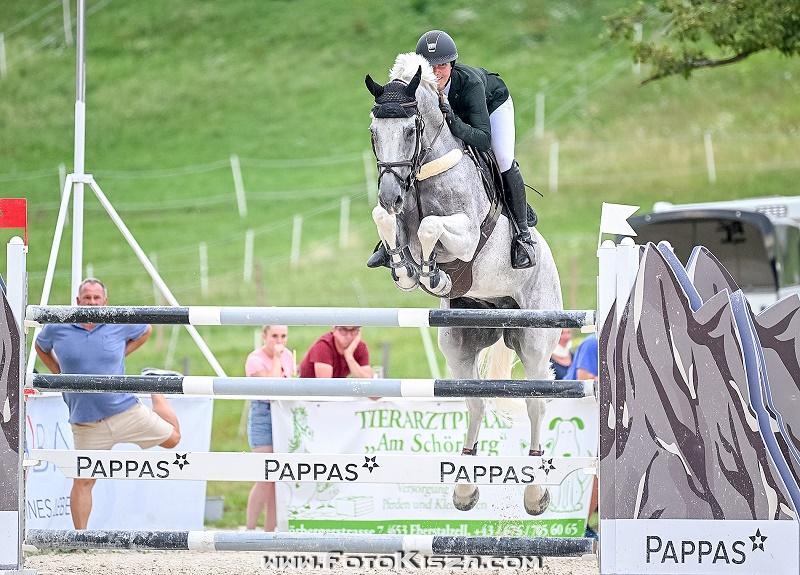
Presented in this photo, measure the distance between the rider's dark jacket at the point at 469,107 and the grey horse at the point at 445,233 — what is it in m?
0.07

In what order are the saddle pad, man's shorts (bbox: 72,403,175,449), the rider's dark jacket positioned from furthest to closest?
man's shorts (bbox: 72,403,175,449)
the rider's dark jacket
the saddle pad

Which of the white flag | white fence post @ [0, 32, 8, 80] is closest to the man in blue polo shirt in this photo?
the white flag

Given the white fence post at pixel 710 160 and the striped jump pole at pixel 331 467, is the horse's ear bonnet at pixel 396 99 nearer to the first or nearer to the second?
the striped jump pole at pixel 331 467

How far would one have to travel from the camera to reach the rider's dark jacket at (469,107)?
505cm

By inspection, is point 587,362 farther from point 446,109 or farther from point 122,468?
point 122,468

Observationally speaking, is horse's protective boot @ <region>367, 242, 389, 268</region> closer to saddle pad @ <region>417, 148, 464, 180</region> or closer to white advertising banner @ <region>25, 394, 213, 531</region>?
saddle pad @ <region>417, 148, 464, 180</region>

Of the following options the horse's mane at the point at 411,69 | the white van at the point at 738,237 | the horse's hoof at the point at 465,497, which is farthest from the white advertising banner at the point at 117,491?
the white van at the point at 738,237

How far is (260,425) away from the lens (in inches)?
283

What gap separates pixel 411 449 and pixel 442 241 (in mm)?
2517

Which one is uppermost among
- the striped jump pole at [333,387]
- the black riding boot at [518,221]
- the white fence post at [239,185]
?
the white fence post at [239,185]

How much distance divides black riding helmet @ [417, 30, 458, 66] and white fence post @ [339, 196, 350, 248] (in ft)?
48.9

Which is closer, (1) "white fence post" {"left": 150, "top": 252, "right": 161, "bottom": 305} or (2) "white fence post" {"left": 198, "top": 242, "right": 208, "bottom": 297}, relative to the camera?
(1) "white fence post" {"left": 150, "top": 252, "right": 161, "bottom": 305}

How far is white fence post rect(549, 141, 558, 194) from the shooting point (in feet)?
71.8

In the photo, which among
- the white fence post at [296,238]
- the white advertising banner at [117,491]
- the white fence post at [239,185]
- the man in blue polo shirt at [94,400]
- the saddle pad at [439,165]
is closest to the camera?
the saddle pad at [439,165]
